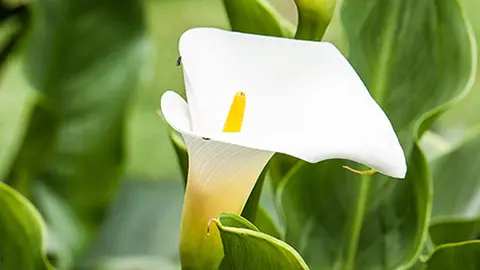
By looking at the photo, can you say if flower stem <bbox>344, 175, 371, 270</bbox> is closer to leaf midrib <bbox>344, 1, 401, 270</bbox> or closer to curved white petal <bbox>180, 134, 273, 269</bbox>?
leaf midrib <bbox>344, 1, 401, 270</bbox>

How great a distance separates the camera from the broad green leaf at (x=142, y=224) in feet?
3.21

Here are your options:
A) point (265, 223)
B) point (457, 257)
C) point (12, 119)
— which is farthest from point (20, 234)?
point (12, 119)

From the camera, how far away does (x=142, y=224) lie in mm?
1001

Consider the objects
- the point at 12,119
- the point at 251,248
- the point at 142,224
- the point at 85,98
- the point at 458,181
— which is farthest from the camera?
the point at 142,224

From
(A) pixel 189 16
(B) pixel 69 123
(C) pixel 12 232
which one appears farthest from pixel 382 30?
(A) pixel 189 16

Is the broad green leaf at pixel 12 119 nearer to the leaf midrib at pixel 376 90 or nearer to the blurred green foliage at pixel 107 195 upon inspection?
the blurred green foliage at pixel 107 195

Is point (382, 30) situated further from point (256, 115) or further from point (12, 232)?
point (12, 232)

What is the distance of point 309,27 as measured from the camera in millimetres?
424

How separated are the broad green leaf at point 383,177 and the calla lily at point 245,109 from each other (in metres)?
0.08

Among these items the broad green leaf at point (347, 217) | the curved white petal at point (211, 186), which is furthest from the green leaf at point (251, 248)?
the broad green leaf at point (347, 217)

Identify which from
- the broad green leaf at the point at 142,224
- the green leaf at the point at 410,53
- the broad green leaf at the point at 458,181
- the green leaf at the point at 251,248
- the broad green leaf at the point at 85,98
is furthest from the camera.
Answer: the broad green leaf at the point at 142,224

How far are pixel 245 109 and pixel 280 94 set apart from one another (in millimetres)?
22

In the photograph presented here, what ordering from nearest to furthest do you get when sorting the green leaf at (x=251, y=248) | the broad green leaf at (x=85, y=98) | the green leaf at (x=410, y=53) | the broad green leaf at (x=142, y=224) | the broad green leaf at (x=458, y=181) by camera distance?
the green leaf at (x=251, y=248)
the green leaf at (x=410, y=53)
the broad green leaf at (x=458, y=181)
the broad green leaf at (x=85, y=98)
the broad green leaf at (x=142, y=224)

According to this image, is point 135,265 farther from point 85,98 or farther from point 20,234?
point 20,234
